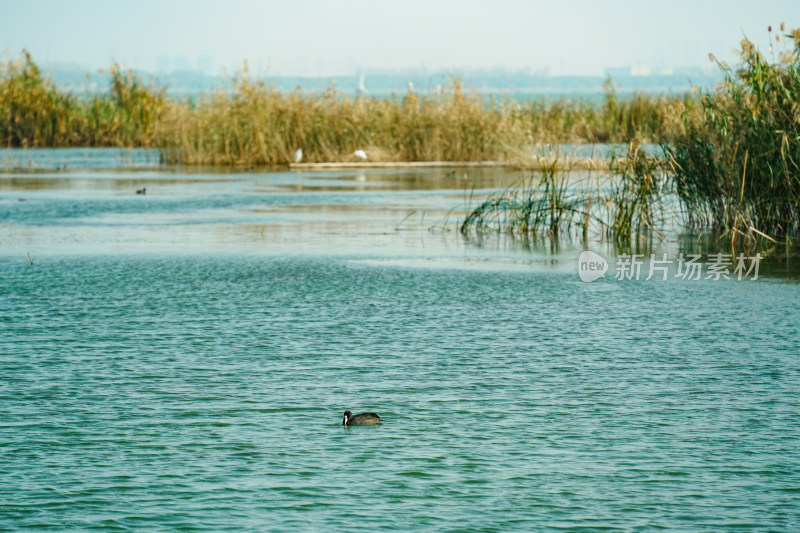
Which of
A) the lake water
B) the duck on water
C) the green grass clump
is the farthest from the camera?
the green grass clump

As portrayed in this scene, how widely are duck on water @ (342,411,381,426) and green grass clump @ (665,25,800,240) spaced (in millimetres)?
8010

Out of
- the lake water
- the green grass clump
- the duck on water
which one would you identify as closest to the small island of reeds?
the green grass clump

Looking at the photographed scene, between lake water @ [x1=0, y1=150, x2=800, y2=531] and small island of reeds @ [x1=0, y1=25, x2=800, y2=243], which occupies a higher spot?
small island of reeds @ [x1=0, y1=25, x2=800, y2=243]

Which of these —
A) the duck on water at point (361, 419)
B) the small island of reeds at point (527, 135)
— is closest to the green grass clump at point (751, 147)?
the small island of reeds at point (527, 135)

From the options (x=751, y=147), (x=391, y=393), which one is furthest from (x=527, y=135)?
(x=391, y=393)

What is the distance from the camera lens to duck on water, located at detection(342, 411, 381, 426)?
6.61 meters

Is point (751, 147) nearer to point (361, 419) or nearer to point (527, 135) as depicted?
point (361, 419)

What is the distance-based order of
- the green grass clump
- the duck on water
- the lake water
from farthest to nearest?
the green grass clump, the duck on water, the lake water

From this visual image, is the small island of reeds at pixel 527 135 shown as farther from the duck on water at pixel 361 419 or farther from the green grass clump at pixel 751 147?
the duck on water at pixel 361 419

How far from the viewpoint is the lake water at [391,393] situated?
18.0 feet

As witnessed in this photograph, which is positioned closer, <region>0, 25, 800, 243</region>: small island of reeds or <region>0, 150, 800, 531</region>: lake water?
<region>0, 150, 800, 531</region>: lake water

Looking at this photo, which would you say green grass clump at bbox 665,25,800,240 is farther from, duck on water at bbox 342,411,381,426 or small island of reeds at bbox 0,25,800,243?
duck on water at bbox 342,411,381,426

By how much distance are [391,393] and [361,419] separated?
80 centimetres

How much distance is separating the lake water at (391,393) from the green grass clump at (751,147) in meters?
0.86
